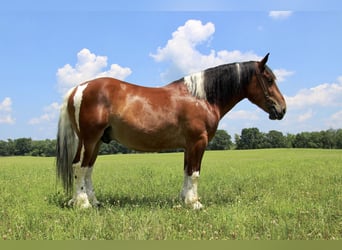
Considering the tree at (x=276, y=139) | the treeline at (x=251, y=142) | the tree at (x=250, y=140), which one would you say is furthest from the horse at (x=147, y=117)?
the tree at (x=276, y=139)

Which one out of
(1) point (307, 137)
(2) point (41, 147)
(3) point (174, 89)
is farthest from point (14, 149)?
(3) point (174, 89)

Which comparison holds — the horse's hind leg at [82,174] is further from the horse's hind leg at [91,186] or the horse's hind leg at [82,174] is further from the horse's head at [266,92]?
the horse's head at [266,92]

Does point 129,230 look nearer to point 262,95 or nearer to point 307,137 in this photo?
point 262,95

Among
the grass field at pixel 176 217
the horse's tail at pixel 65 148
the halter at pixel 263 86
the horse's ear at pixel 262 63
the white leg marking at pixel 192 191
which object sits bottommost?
the grass field at pixel 176 217

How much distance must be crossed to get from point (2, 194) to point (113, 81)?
14.2 feet

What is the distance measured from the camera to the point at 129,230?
495 cm

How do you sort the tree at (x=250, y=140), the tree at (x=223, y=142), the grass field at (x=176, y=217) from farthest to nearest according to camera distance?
1. the tree at (x=223, y=142)
2. the tree at (x=250, y=140)
3. the grass field at (x=176, y=217)

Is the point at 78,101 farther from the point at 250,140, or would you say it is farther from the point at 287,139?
the point at 287,139

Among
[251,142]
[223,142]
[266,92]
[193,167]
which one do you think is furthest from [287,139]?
[193,167]

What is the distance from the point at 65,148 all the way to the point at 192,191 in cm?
301

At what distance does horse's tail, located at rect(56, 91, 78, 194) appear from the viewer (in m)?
7.29

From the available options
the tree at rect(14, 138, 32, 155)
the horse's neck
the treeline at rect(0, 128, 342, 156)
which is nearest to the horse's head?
the horse's neck

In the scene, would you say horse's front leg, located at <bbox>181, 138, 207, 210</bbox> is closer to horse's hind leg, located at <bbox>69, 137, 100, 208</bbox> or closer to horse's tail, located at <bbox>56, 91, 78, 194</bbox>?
horse's hind leg, located at <bbox>69, 137, 100, 208</bbox>

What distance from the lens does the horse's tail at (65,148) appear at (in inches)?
287
